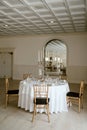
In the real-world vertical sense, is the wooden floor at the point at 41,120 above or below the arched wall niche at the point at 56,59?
below

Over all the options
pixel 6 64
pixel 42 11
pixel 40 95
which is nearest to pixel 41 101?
pixel 40 95

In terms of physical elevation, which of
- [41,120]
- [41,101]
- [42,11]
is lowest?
[41,120]

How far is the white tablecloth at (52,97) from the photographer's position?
4.96m

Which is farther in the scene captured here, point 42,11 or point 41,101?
point 42,11

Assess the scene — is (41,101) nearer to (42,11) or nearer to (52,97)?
(52,97)

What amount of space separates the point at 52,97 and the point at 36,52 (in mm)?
7975

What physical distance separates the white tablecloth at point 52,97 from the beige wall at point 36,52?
6.67 meters

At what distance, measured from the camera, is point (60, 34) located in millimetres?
11891

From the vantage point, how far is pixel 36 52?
41.6 ft

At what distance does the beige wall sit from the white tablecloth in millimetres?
6675

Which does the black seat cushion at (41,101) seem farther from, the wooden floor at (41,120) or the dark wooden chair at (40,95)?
the wooden floor at (41,120)

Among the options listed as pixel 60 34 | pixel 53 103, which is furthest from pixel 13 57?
pixel 53 103

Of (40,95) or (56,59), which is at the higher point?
(56,59)

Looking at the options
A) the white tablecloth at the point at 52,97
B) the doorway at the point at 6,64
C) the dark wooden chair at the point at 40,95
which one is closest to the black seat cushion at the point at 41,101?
the dark wooden chair at the point at 40,95
